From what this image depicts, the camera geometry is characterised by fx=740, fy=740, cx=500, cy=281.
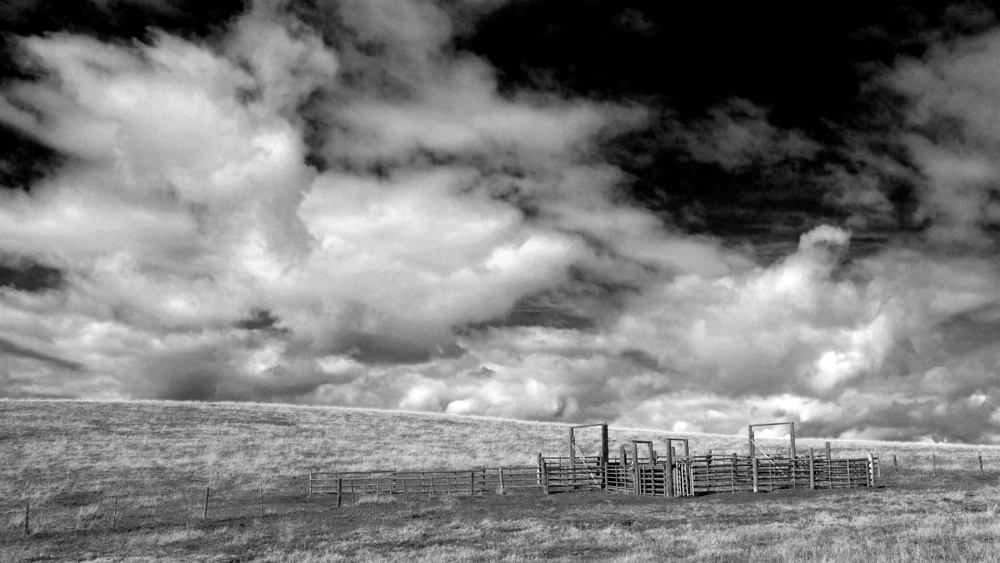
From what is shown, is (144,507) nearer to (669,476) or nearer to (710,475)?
(669,476)

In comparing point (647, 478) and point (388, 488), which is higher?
point (647, 478)

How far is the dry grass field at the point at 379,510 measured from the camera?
723 inches

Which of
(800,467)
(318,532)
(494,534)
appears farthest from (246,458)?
(800,467)

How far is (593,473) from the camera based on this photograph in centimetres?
3975

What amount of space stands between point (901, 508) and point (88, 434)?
1964 inches

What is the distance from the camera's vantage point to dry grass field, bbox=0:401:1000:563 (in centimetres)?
1836

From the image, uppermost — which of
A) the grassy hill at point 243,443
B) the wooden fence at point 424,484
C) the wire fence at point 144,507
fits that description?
the grassy hill at point 243,443

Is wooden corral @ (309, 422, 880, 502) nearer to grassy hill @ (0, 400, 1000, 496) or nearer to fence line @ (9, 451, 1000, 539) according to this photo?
fence line @ (9, 451, 1000, 539)

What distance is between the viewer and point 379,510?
29.4 metres

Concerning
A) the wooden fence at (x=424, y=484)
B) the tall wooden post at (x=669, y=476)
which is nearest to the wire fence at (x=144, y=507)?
the wooden fence at (x=424, y=484)

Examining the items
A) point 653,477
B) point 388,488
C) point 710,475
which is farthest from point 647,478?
point 388,488

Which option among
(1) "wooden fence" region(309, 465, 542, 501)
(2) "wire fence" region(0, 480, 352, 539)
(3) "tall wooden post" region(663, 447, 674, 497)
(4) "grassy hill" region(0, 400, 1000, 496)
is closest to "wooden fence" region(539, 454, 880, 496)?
(3) "tall wooden post" region(663, 447, 674, 497)

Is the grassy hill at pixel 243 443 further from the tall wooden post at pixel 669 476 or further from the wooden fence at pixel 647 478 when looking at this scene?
the tall wooden post at pixel 669 476

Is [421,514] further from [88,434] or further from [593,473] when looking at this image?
[88,434]
